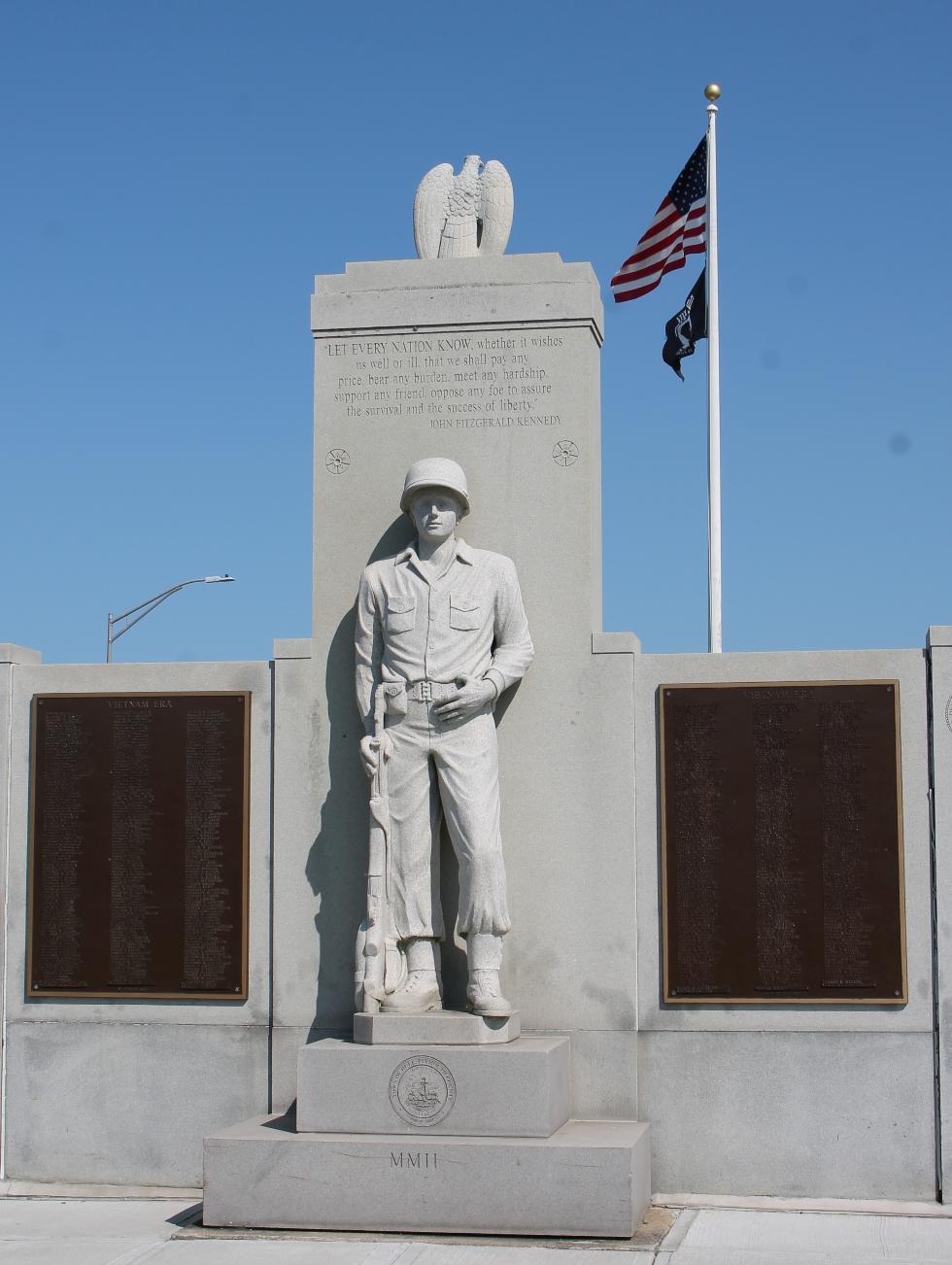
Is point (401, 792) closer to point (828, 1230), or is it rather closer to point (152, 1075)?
point (152, 1075)

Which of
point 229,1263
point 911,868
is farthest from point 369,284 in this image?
point 229,1263

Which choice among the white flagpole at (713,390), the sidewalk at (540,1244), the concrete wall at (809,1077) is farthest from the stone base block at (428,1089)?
the white flagpole at (713,390)

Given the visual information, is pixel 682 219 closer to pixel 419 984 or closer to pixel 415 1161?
pixel 419 984

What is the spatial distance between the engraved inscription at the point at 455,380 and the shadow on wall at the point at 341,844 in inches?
29.2

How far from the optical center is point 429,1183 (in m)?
8.90

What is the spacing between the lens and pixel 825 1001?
9891mm

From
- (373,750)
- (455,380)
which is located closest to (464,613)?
(373,750)

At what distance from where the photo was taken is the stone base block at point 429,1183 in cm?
875

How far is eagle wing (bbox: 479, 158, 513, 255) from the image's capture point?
35.9ft

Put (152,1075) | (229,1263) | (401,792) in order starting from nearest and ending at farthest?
1. (229,1263)
2. (401,792)
3. (152,1075)

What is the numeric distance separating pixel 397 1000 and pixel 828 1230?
267cm

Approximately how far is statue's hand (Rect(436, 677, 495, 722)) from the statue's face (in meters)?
0.89

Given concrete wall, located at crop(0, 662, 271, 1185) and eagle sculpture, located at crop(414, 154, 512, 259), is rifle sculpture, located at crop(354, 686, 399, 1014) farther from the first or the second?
eagle sculpture, located at crop(414, 154, 512, 259)

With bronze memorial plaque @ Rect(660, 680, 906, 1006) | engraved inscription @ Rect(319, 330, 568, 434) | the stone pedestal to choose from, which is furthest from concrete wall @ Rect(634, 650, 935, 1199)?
engraved inscription @ Rect(319, 330, 568, 434)
